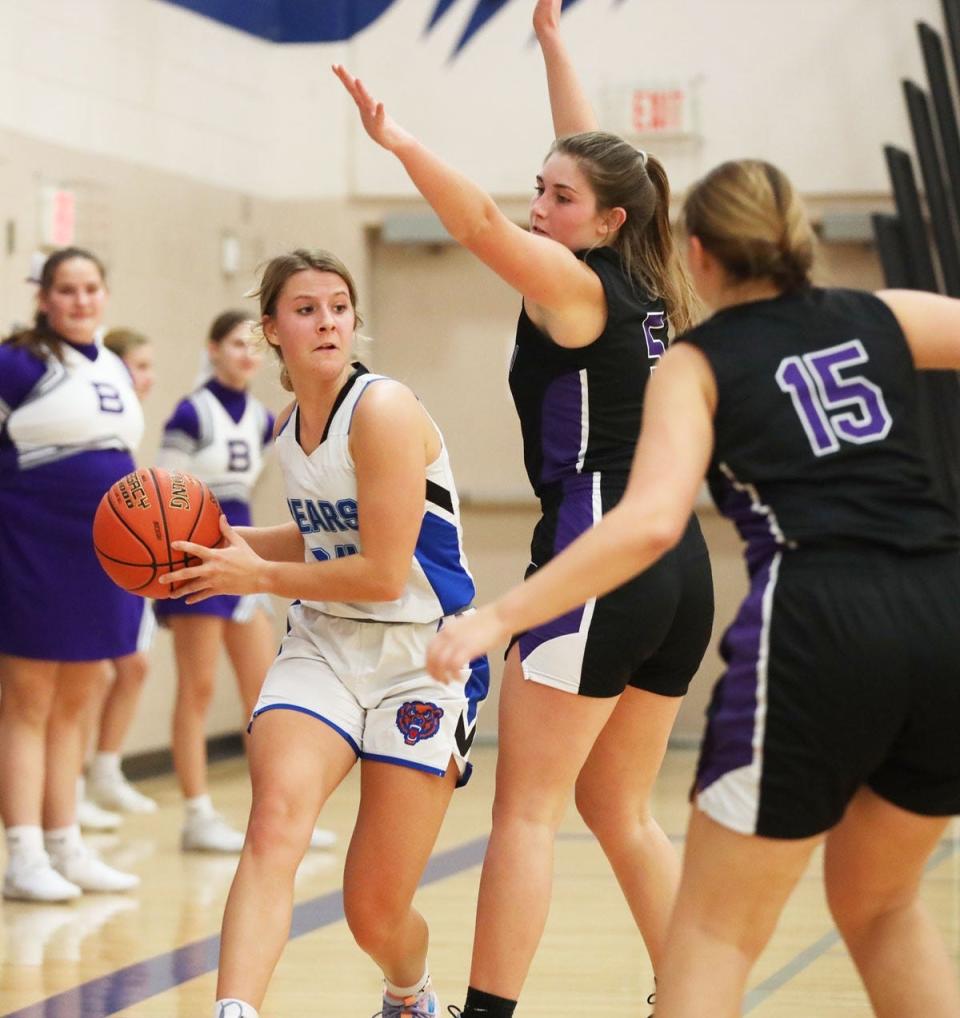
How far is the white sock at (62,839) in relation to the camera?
5.41 metres

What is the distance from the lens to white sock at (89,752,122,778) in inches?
282

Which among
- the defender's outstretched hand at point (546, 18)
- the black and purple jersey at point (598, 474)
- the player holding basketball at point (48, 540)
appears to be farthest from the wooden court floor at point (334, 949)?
the defender's outstretched hand at point (546, 18)

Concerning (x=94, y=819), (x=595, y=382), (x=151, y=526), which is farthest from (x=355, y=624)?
(x=94, y=819)

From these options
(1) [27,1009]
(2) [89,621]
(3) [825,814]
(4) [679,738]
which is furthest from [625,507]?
(4) [679,738]

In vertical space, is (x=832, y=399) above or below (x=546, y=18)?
below

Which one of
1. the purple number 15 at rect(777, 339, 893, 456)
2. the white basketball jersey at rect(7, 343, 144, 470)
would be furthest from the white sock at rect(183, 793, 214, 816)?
the purple number 15 at rect(777, 339, 893, 456)

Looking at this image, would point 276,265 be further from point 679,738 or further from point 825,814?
point 679,738

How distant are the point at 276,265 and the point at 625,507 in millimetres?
1383

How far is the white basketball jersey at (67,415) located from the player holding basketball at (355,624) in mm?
1968

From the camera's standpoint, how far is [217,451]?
21.9 ft

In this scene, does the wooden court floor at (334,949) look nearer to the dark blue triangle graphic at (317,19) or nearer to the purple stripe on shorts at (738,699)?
the purple stripe on shorts at (738,699)

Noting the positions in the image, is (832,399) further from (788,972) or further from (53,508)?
(53,508)

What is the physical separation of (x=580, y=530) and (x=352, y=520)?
45 cm

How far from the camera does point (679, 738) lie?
9.52 meters
